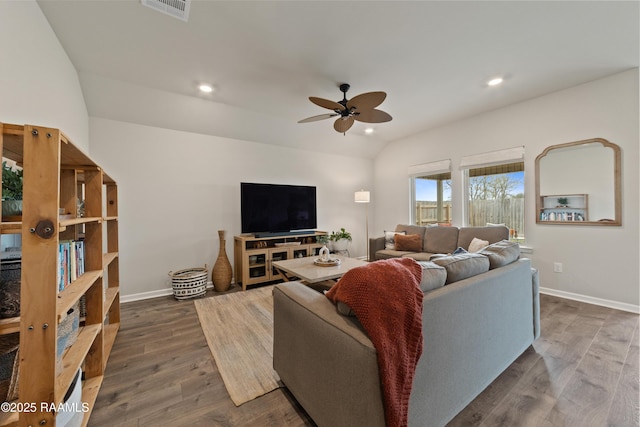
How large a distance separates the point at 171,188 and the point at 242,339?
2.43 m

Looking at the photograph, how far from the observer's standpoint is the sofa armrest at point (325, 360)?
95 cm

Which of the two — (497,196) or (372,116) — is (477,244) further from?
A: (372,116)

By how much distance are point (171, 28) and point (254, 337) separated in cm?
272

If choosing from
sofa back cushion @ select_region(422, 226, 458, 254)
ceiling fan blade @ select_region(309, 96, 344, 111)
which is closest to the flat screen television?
ceiling fan blade @ select_region(309, 96, 344, 111)

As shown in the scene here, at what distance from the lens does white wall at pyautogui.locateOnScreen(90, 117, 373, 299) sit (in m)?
3.18

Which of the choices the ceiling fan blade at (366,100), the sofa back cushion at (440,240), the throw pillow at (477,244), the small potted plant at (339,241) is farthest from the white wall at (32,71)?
the sofa back cushion at (440,240)

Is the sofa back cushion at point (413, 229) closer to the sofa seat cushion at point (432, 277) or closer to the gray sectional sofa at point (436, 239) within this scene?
the gray sectional sofa at point (436, 239)

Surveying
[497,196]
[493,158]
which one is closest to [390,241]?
[497,196]

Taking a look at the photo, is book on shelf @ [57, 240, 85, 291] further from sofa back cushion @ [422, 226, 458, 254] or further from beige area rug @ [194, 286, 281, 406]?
sofa back cushion @ [422, 226, 458, 254]

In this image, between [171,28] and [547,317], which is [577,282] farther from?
[171,28]

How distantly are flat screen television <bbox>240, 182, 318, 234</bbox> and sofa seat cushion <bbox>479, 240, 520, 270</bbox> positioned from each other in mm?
2946

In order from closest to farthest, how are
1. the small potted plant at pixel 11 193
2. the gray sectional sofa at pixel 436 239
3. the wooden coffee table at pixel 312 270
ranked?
1. the small potted plant at pixel 11 193
2. the wooden coffee table at pixel 312 270
3. the gray sectional sofa at pixel 436 239

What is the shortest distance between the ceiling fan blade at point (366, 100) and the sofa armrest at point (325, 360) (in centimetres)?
181

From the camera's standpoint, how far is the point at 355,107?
8.31ft
